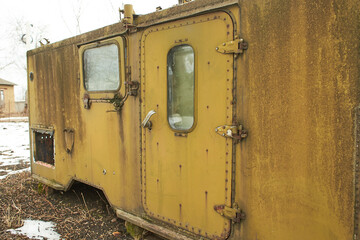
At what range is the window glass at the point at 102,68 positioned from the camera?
3.52 m

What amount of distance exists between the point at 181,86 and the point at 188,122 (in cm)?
36

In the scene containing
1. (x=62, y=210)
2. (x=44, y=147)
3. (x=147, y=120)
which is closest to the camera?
(x=147, y=120)

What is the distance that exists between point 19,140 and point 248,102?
1172cm

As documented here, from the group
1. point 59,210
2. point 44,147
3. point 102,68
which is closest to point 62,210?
point 59,210

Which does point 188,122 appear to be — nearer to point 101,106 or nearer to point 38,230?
point 101,106

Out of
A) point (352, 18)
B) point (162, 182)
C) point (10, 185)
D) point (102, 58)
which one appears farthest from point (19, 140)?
point (352, 18)

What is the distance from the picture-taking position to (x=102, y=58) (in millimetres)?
3705

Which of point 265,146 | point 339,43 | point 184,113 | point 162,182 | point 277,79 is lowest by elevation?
point 162,182

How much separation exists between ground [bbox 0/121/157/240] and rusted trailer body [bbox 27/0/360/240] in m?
0.54

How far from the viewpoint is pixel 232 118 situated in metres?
2.45

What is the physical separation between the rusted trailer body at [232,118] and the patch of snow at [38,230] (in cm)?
85

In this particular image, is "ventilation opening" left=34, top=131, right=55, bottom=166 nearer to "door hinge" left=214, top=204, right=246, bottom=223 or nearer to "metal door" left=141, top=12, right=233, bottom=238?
"metal door" left=141, top=12, right=233, bottom=238

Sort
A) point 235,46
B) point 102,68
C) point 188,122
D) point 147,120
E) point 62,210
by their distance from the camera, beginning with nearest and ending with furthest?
point 235,46
point 188,122
point 147,120
point 102,68
point 62,210

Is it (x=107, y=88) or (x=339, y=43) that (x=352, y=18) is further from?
(x=107, y=88)
